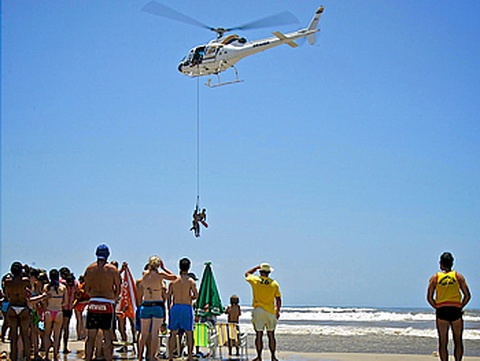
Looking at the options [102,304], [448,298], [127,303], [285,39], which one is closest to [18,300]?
[102,304]

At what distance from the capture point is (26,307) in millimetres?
7520

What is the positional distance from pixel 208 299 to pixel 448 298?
367cm

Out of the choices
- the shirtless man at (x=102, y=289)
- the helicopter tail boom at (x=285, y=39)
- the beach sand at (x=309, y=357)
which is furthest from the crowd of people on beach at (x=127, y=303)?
the helicopter tail boom at (x=285, y=39)

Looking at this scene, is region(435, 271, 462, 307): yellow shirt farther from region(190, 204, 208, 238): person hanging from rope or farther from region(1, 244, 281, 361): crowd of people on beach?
region(190, 204, 208, 238): person hanging from rope

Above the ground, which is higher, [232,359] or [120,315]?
[120,315]

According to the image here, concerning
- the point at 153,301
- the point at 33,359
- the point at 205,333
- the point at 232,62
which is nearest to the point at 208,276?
the point at 205,333

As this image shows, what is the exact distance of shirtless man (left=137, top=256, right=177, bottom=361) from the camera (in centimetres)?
Result: 780

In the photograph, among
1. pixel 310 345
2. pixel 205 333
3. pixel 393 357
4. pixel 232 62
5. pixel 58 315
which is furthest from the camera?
pixel 232 62

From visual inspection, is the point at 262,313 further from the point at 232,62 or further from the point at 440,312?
the point at 232,62

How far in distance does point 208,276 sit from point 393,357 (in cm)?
315

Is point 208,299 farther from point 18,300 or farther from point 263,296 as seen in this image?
point 18,300

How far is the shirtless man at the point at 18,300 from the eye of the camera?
7.43 m

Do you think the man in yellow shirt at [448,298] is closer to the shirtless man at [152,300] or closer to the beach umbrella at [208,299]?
the shirtless man at [152,300]

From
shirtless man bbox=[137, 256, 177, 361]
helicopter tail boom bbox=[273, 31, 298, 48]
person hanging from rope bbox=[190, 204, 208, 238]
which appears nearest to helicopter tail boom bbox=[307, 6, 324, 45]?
helicopter tail boom bbox=[273, 31, 298, 48]
